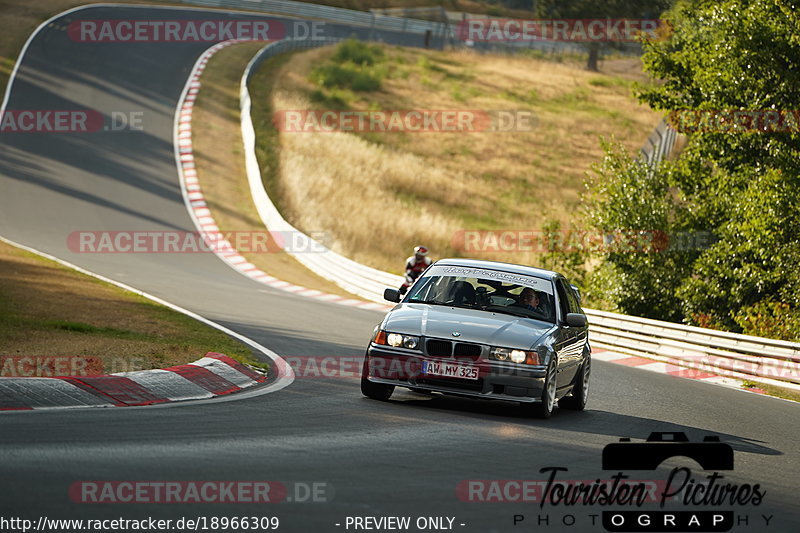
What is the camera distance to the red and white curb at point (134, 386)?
348 inches

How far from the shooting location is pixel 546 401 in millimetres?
10414

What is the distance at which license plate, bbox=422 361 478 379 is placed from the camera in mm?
10094

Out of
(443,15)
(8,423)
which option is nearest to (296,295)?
(8,423)

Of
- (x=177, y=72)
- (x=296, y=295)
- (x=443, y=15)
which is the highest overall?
(x=443, y=15)

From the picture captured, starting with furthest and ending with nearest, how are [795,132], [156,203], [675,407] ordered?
1. [156,203]
2. [795,132]
3. [675,407]

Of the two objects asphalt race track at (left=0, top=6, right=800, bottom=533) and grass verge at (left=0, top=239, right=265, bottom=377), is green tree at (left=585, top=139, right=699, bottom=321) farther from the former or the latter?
grass verge at (left=0, top=239, right=265, bottom=377)

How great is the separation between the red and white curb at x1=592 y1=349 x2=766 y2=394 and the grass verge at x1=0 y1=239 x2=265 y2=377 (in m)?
8.34

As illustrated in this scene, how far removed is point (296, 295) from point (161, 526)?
66.2 feet

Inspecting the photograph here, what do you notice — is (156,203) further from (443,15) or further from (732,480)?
(443,15)

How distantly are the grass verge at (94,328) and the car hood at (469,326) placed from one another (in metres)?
2.36

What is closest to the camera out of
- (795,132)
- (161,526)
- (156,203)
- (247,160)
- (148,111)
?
(161,526)

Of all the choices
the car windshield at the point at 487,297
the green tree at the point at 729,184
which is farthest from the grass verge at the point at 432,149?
the car windshield at the point at 487,297

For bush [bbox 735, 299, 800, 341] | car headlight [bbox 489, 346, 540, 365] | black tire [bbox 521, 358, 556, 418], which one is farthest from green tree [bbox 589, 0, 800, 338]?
car headlight [bbox 489, 346, 540, 365]

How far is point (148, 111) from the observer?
4419 centimetres
